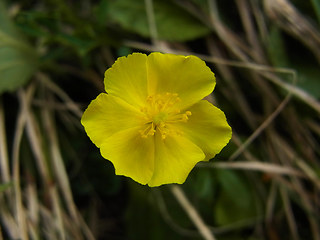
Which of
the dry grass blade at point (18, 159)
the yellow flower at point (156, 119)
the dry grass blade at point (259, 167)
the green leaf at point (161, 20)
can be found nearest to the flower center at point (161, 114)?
the yellow flower at point (156, 119)

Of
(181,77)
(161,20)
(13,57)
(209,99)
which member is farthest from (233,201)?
(13,57)

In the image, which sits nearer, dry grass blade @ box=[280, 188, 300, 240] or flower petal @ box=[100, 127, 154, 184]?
flower petal @ box=[100, 127, 154, 184]

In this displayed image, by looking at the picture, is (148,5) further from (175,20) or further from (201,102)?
(201,102)

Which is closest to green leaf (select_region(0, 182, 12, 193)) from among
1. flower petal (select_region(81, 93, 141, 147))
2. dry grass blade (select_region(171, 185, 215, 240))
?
flower petal (select_region(81, 93, 141, 147))

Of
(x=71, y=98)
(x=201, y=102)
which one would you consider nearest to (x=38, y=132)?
(x=71, y=98)

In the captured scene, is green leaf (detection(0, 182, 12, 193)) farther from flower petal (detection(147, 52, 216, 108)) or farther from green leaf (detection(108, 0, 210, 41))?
green leaf (detection(108, 0, 210, 41))

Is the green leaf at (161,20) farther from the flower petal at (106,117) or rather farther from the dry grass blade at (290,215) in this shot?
the dry grass blade at (290,215)
